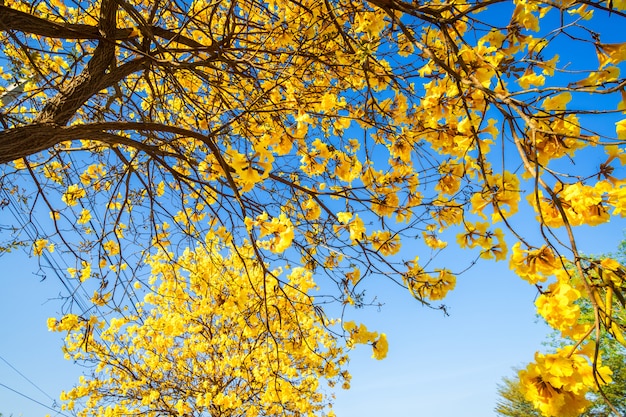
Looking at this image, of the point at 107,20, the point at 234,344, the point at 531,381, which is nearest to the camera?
the point at 531,381

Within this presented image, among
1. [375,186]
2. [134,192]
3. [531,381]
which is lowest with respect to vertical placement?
[531,381]

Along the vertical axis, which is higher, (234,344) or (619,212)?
(234,344)

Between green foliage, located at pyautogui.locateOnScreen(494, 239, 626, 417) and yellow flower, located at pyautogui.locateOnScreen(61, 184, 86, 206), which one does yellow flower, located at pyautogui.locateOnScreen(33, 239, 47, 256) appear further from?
green foliage, located at pyautogui.locateOnScreen(494, 239, 626, 417)

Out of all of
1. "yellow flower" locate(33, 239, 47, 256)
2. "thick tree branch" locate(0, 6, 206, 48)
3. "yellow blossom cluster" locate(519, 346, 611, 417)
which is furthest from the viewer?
"yellow flower" locate(33, 239, 47, 256)

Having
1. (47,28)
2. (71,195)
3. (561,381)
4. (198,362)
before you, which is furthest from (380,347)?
(198,362)

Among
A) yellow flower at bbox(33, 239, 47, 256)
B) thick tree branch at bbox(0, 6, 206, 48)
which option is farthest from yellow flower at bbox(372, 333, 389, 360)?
yellow flower at bbox(33, 239, 47, 256)

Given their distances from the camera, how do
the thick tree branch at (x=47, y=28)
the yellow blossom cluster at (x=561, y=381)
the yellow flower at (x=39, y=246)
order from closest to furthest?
the yellow blossom cluster at (x=561, y=381)
the thick tree branch at (x=47, y=28)
the yellow flower at (x=39, y=246)

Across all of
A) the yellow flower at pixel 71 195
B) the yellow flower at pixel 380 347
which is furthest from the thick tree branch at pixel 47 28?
the yellow flower at pixel 380 347

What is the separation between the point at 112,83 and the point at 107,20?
438 mm

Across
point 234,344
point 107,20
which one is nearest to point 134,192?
point 107,20

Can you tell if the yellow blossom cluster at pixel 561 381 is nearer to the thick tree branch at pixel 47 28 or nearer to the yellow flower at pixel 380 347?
the yellow flower at pixel 380 347

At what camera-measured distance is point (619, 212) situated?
1.00 m

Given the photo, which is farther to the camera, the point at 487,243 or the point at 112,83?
the point at 112,83

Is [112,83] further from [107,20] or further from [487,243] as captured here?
[487,243]
